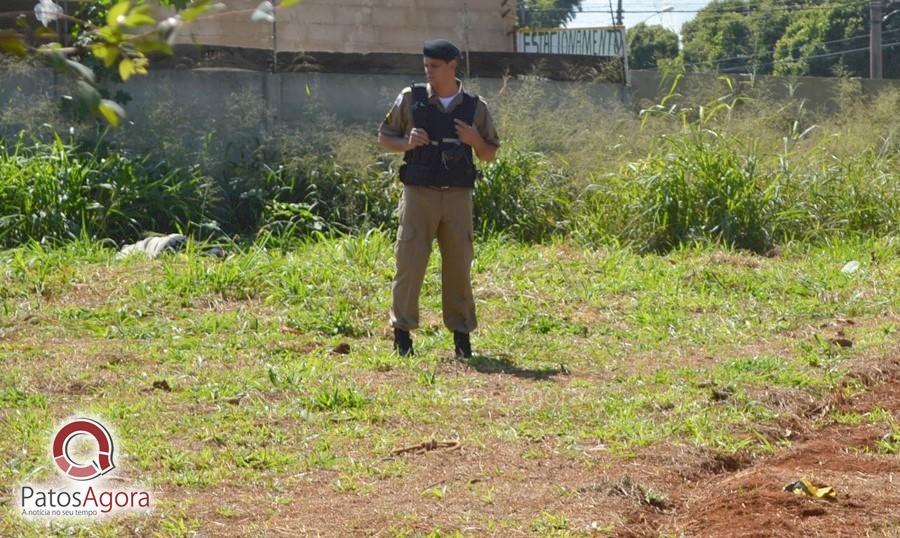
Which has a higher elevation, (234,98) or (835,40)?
(835,40)

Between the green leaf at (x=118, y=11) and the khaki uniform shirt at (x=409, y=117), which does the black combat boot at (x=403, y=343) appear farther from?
Result: the green leaf at (x=118, y=11)

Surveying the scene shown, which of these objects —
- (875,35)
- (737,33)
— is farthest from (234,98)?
(737,33)

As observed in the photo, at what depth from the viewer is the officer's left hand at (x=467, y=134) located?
21.6 ft

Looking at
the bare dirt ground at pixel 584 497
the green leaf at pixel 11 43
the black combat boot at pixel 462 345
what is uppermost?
the green leaf at pixel 11 43

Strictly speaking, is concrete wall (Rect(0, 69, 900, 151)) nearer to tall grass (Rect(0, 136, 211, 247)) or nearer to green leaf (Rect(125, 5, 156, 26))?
tall grass (Rect(0, 136, 211, 247))

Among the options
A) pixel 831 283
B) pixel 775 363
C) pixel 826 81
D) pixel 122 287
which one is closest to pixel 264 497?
pixel 775 363

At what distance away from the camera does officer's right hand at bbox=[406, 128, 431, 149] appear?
6.56m

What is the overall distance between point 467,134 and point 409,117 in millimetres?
343

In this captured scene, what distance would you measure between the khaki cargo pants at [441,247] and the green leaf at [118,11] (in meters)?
5.04

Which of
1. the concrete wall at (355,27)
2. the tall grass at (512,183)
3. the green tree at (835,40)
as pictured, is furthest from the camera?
the green tree at (835,40)

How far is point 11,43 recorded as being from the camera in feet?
5.67

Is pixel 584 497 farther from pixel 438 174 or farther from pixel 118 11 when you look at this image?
pixel 118 11

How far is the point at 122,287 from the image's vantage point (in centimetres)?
845

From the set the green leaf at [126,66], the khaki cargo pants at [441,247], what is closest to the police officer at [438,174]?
the khaki cargo pants at [441,247]
